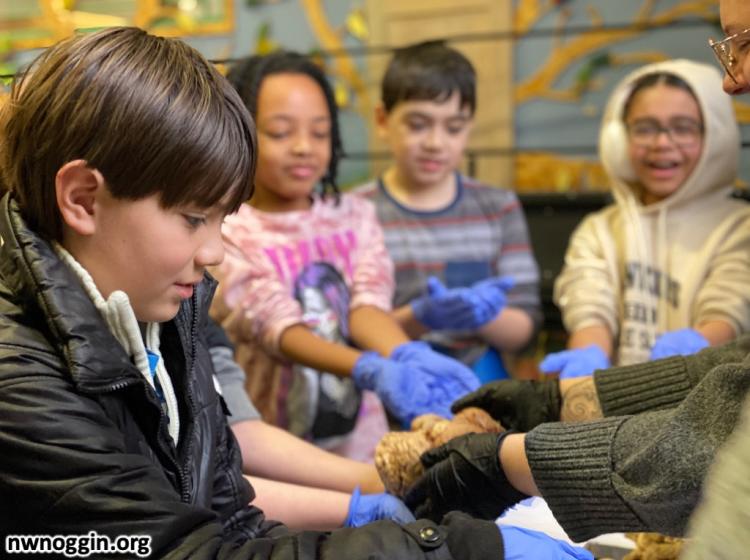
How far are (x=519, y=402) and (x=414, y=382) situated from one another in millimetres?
298

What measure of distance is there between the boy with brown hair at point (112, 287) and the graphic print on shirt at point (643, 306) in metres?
1.11

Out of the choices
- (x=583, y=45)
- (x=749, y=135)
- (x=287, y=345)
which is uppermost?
(x=583, y=45)

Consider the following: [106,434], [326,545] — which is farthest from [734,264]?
[106,434]

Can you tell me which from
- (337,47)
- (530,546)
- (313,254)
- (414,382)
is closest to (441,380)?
(414,382)

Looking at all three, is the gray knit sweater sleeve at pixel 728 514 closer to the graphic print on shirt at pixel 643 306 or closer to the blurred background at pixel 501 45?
the graphic print on shirt at pixel 643 306

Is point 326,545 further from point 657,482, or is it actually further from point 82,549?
point 657,482

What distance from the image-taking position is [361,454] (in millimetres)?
1694

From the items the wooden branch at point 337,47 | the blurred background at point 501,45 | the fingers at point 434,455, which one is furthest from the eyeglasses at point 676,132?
the wooden branch at point 337,47

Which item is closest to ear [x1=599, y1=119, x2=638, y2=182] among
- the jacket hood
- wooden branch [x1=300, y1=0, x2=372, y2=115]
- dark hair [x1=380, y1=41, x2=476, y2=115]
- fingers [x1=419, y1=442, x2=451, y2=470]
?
the jacket hood

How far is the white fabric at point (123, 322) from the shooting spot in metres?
0.82

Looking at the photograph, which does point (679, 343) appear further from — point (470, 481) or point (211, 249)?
→ point (211, 249)

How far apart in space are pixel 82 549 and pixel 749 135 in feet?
9.79

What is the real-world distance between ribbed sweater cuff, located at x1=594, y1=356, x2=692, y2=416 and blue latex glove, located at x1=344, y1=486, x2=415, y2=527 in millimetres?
338

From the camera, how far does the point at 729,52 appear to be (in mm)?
1042
